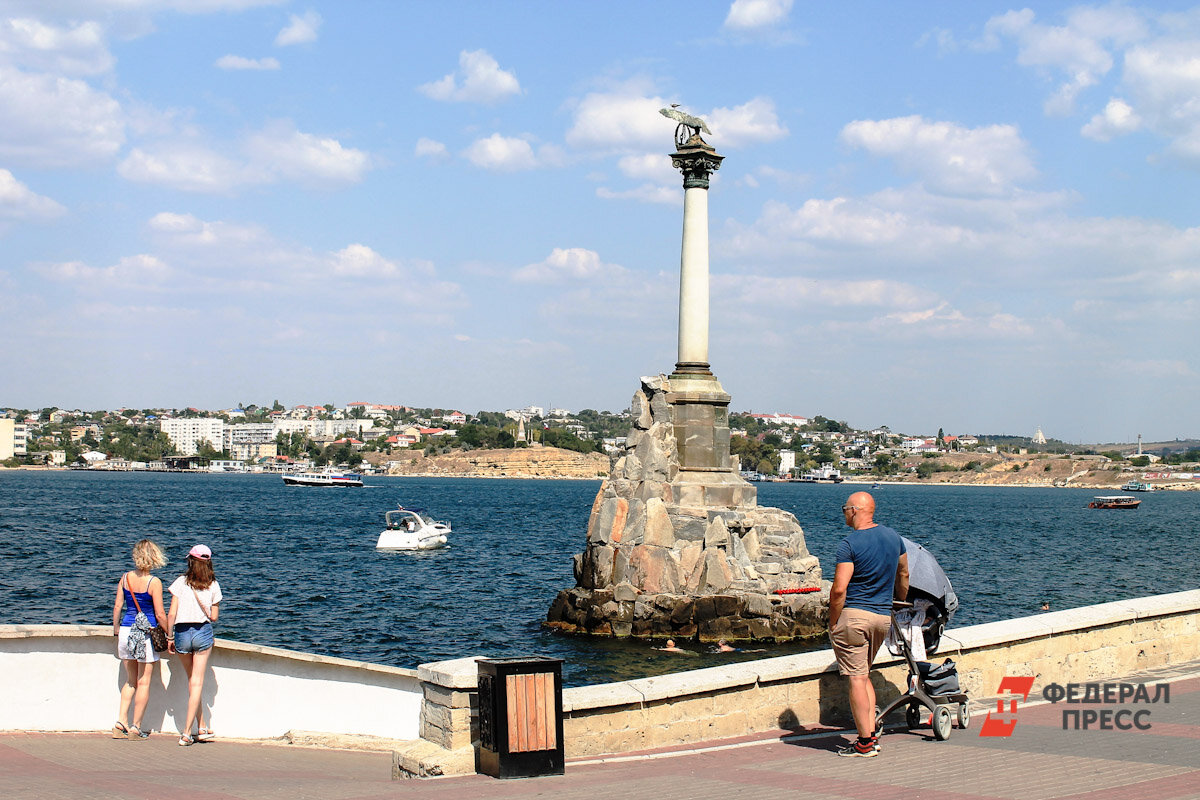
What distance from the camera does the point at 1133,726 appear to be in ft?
26.6

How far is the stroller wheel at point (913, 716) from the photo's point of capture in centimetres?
818

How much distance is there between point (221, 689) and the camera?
9438 mm

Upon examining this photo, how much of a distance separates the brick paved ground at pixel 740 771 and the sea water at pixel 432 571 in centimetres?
1161

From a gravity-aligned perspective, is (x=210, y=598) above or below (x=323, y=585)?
above

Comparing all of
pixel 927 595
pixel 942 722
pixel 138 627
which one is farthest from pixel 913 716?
pixel 138 627

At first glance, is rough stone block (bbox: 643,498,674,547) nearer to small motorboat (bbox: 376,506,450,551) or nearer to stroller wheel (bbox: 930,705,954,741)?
stroller wheel (bbox: 930,705,954,741)

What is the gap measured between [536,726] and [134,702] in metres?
3.79

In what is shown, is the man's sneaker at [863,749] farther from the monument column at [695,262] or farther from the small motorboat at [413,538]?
the small motorboat at [413,538]

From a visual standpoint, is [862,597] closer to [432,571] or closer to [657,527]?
[657,527]

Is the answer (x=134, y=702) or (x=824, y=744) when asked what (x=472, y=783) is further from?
(x=134, y=702)

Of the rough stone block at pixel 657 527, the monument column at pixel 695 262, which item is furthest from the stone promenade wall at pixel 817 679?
the monument column at pixel 695 262

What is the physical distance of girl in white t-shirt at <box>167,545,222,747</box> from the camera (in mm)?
8711

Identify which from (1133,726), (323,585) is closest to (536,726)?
(1133,726)

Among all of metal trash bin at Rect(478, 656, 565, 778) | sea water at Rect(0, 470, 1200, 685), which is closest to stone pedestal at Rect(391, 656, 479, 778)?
metal trash bin at Rect(478, 656, 565, 778)
